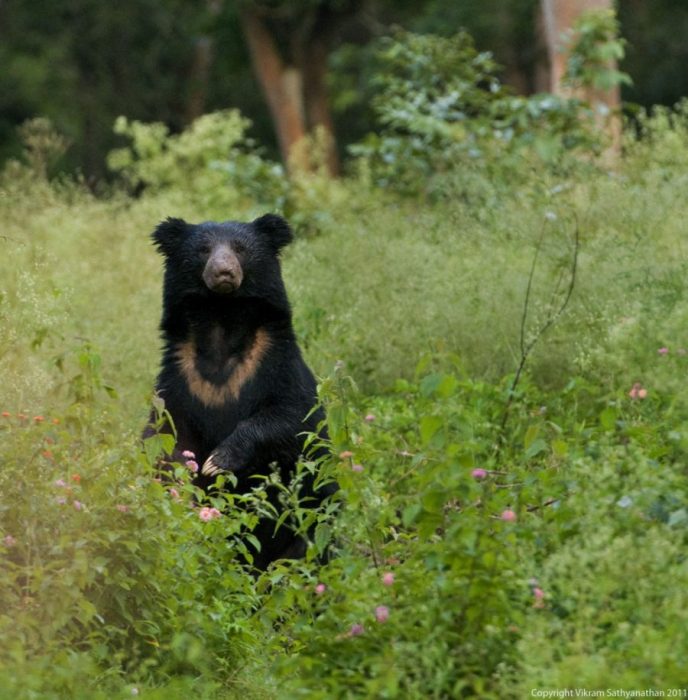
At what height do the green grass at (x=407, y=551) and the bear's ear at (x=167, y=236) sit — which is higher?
the bear's ear at (x=167, y=236)

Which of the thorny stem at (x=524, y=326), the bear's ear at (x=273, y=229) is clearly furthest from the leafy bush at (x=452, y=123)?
the bear's ear at (x=273, y=229)

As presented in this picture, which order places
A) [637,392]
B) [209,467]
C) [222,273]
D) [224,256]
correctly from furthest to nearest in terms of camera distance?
[224,256], [222,273], [209,467], [637,392]

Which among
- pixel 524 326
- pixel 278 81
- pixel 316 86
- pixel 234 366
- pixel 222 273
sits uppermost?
pixel 278 81

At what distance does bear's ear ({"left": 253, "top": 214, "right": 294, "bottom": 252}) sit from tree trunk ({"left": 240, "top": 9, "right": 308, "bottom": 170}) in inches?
818

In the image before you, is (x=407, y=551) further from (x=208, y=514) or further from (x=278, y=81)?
(x=278, y=81)

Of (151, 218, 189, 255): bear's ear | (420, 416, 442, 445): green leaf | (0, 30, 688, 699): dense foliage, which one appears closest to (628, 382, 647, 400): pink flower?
(0, 30, 688, 699): dense foliage

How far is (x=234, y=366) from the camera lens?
27.1 feet

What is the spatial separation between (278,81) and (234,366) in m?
22.2

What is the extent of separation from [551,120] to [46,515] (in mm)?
9143

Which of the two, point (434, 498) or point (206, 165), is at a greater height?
point (206, 165)

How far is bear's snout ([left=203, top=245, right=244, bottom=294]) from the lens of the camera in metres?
8.22

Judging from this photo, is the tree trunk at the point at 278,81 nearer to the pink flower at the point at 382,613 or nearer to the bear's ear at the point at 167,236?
the bear's ear at the point at 167,236

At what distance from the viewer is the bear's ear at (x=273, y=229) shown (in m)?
8.69

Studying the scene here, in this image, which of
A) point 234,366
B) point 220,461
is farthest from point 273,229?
point 220,461
